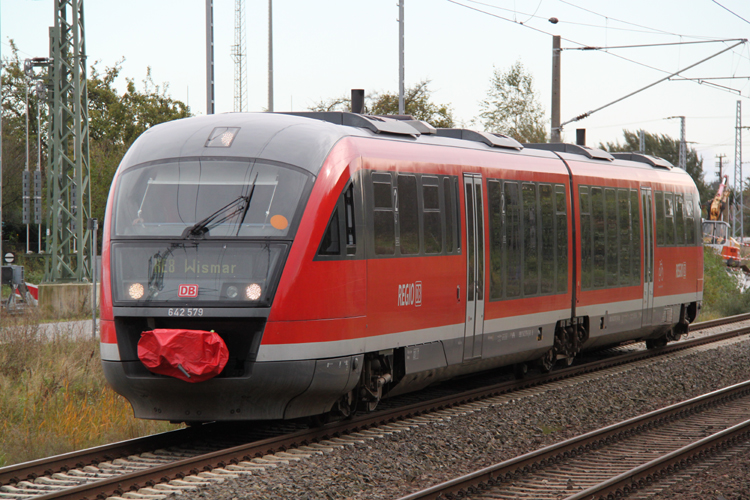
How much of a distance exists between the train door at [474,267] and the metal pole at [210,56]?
534 cm

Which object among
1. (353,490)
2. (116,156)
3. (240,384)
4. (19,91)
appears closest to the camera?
(353,490)

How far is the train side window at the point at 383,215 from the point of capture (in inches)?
379

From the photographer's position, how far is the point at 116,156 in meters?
48.1

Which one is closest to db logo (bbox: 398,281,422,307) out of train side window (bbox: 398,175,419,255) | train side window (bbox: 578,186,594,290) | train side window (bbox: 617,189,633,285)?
train side window (bbox: 398,175,419,255)

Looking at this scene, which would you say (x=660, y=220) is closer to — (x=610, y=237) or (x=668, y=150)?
(x=610, y=237)

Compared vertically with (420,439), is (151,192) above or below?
above

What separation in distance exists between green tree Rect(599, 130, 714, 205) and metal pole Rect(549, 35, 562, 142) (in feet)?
211

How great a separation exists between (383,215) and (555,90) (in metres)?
14.0

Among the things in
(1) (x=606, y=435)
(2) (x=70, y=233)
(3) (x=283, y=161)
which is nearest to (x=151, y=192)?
(3) (x=283, y=161)

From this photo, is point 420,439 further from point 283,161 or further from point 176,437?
point 283,161

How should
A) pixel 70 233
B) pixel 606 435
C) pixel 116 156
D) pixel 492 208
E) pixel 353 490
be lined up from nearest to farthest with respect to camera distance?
pixel 353 490
pixel 606 435
pixel 492 208
pixel 70 233
pixel 116 156

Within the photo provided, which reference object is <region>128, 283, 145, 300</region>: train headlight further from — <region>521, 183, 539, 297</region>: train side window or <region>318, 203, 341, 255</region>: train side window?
<region>521, 183, 539, 297</region>: train side window

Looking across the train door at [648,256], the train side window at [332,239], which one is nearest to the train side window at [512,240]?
the train side window at [332,239]

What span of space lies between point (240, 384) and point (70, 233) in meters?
→ 17.4
